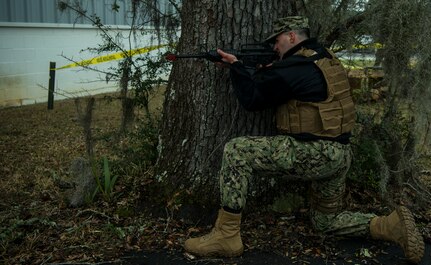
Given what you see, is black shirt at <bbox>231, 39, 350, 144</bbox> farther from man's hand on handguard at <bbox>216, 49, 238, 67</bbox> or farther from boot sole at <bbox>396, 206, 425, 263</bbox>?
boot sole at <bbox>396, 206, 425, 263</bbox>

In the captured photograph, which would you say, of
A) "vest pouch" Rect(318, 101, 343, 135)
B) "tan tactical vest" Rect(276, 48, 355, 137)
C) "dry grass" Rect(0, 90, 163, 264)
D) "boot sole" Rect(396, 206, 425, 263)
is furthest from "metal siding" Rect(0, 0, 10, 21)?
"boot sole" Rect(396, 206, 425, 263)

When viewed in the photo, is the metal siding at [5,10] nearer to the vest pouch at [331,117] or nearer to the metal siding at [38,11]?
the metal siding at [38,11]

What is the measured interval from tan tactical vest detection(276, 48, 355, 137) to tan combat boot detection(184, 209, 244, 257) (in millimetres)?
733

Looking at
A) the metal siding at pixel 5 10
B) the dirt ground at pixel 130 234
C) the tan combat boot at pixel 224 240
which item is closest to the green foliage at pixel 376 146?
the dirt ground at pixel 130 234

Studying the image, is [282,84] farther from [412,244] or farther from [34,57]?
[34,57]

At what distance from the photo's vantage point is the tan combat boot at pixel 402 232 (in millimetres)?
3131

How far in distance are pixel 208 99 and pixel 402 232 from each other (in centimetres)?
168

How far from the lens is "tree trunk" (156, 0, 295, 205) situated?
11.9ft

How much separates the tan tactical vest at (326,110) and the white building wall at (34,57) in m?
6.22

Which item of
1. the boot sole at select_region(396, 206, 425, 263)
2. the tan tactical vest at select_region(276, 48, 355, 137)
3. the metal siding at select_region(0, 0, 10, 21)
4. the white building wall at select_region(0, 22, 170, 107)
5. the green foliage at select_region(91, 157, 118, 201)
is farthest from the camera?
the white building wall at select_region(0, 22, 170, 107)

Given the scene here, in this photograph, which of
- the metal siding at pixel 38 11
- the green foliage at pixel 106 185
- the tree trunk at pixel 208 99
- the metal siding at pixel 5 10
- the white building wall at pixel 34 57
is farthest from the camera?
the white building wall at pixel 34 57

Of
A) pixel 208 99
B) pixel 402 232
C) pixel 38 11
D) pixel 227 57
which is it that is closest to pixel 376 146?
pixel 402 232

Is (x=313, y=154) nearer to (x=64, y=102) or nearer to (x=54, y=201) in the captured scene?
(x=54, y=201)

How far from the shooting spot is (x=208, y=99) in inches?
147
